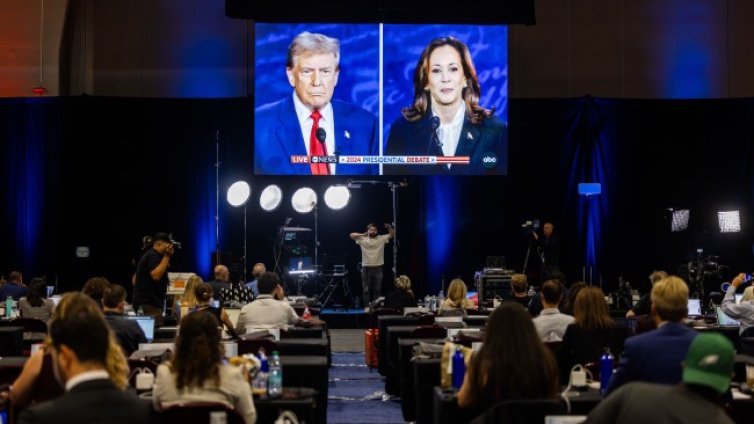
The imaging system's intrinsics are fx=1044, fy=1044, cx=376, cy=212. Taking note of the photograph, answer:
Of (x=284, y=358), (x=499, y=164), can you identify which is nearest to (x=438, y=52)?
(x=499, y=164)

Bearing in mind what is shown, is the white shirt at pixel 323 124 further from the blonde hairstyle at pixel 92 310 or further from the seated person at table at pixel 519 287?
the blonde hairstyle at pixel 92 310

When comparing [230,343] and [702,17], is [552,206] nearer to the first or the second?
[702,17]

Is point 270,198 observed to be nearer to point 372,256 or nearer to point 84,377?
point 372,256

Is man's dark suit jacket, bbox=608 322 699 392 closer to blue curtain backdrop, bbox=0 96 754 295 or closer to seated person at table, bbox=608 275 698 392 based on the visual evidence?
seated person at table, bbox=608 275 698 392

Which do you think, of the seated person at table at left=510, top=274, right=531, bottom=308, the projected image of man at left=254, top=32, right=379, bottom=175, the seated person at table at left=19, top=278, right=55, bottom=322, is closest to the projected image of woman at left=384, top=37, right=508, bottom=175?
the projected image of man at left=254, top=32, right=379, bottom=175

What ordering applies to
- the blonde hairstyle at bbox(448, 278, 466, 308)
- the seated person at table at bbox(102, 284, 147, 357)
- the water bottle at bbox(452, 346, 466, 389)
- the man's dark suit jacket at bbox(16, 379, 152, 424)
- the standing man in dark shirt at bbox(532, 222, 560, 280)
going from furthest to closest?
the standing man in dark shirt at bbox(532, 222, 560, 280) < the blonde hairstyle at bbox(448, 278, 466, 308) < the seated person at table at bbox(102, 284, 147, 357) < the water bottle at bbox(452, 346, 466, 389) < the man's dark suit jacket at bbox(16, 379, 152, 424)

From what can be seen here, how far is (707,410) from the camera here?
3070mm

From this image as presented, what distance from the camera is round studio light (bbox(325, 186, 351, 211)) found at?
17031mm

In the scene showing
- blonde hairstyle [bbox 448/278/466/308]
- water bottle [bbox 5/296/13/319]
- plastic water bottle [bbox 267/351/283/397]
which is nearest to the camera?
plastic water bottle [bbox 267/351/283/397]

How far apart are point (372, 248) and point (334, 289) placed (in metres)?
1.09

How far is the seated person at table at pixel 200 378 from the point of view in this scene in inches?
194

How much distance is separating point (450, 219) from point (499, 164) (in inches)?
85.9

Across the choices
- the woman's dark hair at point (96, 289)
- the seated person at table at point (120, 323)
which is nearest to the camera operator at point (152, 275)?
the woman's dark hair at point (96, 289)

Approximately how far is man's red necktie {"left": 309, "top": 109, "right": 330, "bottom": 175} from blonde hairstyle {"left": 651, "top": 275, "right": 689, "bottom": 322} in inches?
433
